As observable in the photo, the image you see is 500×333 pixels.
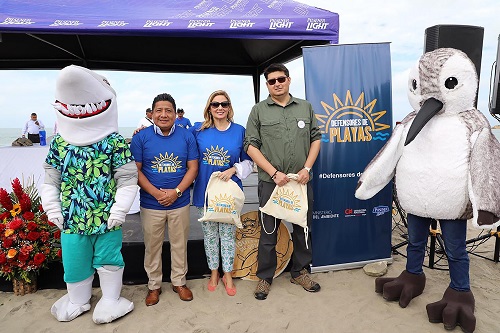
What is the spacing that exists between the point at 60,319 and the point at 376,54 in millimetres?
3179

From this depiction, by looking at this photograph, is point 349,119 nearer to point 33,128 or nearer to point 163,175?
point 163,175

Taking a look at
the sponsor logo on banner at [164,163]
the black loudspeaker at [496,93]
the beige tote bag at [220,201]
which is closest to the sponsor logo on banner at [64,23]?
the sponsor logo on banner at [164,163]

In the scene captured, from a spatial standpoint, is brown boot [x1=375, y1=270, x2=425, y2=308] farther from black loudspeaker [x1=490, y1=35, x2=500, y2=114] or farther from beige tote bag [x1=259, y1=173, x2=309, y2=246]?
black loudspeaker [x1=490, y1=35, x2=500, y2=114]

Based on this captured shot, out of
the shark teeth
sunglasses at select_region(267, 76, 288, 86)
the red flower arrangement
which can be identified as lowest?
the red flower arrangement

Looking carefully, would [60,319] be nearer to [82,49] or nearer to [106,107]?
[106,107]

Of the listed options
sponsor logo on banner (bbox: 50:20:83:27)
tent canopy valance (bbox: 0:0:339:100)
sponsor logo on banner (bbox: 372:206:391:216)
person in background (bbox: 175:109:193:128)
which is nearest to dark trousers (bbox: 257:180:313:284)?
sponsor logo on banner (bbox: 372:206:391:216)

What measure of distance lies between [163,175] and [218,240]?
69 centimetres

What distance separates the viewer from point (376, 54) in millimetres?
2928

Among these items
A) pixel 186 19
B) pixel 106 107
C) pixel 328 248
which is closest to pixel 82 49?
pixel 186 19

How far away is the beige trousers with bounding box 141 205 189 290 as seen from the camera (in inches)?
95.8

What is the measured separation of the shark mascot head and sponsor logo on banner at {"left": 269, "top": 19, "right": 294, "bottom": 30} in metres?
1.60

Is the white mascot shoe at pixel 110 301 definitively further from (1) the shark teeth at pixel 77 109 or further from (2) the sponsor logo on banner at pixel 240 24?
Result: (2) the sponsor logo on banner at pixel 240 24

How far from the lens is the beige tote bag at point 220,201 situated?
8.02ft

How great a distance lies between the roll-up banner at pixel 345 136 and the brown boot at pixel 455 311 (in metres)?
0.88
